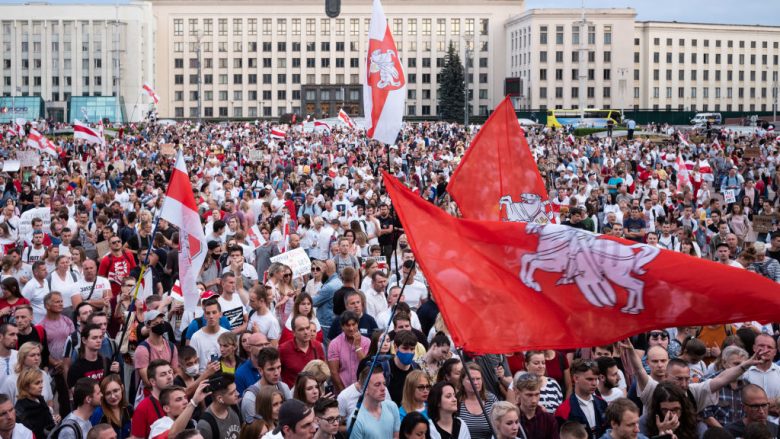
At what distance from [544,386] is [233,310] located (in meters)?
3.30

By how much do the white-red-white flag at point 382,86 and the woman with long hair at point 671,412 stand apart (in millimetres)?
5932

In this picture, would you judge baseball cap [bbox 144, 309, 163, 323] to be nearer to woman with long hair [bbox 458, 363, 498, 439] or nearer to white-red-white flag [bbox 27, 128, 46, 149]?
woman with long hair [bbox 458, 363, 498, 439]

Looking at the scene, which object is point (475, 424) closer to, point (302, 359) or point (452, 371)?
point (452, 371)

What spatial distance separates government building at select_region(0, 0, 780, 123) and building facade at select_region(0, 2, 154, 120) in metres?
0.11

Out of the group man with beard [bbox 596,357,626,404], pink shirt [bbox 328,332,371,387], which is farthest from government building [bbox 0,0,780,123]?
man with beard [bbox 596,357,626,404]

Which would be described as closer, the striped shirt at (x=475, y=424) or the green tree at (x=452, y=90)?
the striped shirt at (x=475, y=424)

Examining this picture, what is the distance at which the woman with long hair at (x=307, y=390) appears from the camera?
6.94 metres

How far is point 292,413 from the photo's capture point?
238 inches

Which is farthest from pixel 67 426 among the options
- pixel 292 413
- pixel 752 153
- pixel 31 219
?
pixel 752 153

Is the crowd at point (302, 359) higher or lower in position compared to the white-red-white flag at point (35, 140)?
lower

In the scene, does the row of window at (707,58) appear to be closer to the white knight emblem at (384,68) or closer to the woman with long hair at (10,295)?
the white knight emblem at (384,68)

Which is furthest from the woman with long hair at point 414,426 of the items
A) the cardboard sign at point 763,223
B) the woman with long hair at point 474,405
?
the cardboard sign at point 763,223

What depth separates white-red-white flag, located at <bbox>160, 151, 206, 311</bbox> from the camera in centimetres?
906

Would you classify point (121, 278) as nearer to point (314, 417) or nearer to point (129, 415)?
point (129, 415)
